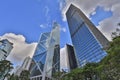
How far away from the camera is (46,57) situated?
128m

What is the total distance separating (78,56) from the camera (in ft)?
453

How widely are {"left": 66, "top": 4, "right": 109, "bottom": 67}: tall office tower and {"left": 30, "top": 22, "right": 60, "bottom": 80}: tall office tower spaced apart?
12.9 meters

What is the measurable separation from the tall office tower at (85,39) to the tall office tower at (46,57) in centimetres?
1287

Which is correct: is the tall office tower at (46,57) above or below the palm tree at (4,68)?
above

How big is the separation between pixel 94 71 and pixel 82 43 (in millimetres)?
96299

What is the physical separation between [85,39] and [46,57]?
26561 millimetres

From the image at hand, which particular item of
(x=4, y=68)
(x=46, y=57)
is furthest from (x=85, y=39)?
(x=4, y=68)

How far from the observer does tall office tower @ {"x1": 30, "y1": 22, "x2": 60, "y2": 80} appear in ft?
399

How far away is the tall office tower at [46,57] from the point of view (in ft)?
399

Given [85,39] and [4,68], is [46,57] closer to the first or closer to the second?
[85,39]

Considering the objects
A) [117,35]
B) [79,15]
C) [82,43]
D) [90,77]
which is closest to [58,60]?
[82,43]

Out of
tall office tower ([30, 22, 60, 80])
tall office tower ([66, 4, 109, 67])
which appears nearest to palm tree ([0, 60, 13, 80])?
tall office tower ([66, 4, 109, 67])

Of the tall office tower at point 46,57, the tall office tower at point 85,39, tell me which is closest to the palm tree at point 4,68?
the tall office tower at point 85,39

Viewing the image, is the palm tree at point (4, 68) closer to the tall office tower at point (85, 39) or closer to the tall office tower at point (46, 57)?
the tall office tower at point (85, 39)
